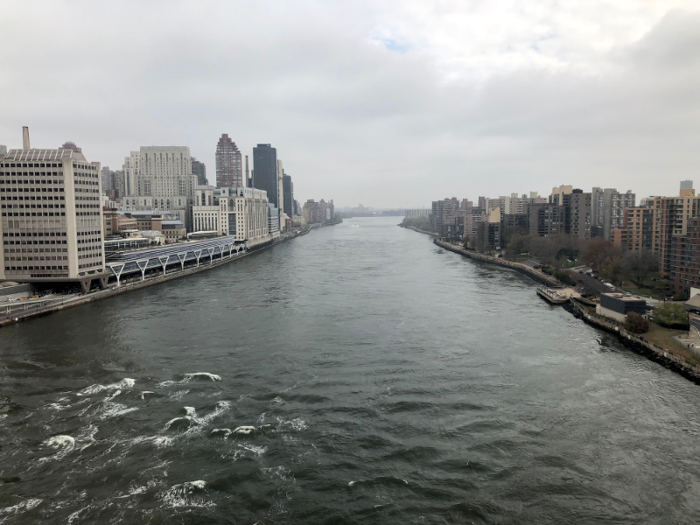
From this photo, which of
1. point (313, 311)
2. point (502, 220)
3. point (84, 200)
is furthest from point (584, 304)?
point (502, 220)

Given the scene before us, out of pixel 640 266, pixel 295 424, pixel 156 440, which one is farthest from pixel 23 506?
pixel 640 266

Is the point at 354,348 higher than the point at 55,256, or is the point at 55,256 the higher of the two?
the point at 55,256

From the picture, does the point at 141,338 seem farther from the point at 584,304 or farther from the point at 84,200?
the point at 584,304

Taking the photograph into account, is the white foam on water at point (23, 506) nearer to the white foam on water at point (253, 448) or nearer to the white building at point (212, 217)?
the white foam on water at point (253, 448)

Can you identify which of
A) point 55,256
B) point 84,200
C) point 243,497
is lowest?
point 243,497

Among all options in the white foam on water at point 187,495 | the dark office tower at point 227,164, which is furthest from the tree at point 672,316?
the dark office tower at point 227,164
